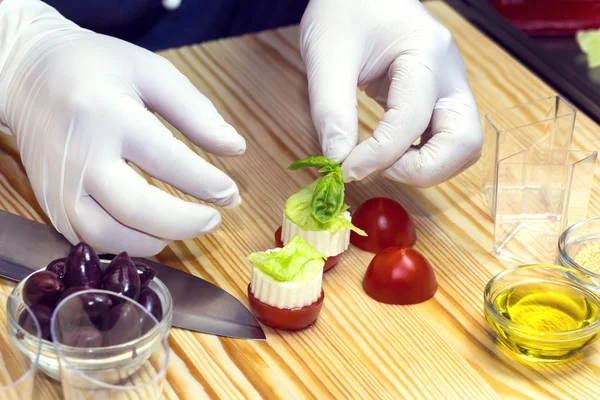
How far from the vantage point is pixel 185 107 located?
1.51m

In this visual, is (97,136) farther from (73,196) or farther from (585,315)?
(585,315)

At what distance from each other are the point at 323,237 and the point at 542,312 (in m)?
0.40

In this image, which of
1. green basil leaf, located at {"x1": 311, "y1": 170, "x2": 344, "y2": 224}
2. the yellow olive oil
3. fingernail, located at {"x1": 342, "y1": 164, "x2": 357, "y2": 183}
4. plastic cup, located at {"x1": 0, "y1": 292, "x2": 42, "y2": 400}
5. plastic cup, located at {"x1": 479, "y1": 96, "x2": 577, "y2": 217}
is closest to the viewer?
plastic cup, located at {"x1": 0, "y1": 292, "x2": 42, "y2": 400}

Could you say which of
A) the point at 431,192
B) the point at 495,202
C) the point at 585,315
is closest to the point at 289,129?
the point at 431,192

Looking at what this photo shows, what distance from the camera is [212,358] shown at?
1.38m

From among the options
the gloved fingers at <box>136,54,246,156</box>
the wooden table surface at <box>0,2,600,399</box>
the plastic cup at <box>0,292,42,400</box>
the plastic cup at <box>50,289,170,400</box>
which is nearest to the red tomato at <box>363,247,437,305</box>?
the wooden table surface at <box>0,2,600,399</box>

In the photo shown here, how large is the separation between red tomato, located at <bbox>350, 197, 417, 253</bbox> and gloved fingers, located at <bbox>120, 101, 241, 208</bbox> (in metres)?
0.28

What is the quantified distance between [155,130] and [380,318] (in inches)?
20.1

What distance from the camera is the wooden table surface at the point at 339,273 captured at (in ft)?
4.45

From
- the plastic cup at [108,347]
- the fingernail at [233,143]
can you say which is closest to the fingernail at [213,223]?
the fingernail at [233,143]

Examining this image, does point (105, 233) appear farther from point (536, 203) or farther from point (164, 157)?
point (536, 203)

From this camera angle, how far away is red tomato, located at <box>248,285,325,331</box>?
1.41 m

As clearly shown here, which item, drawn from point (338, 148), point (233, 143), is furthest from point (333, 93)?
point (233, 143)

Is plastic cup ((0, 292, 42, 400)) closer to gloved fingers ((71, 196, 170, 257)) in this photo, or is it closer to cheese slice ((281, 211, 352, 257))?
gloved fingers ((71, 196, 170, 257))
